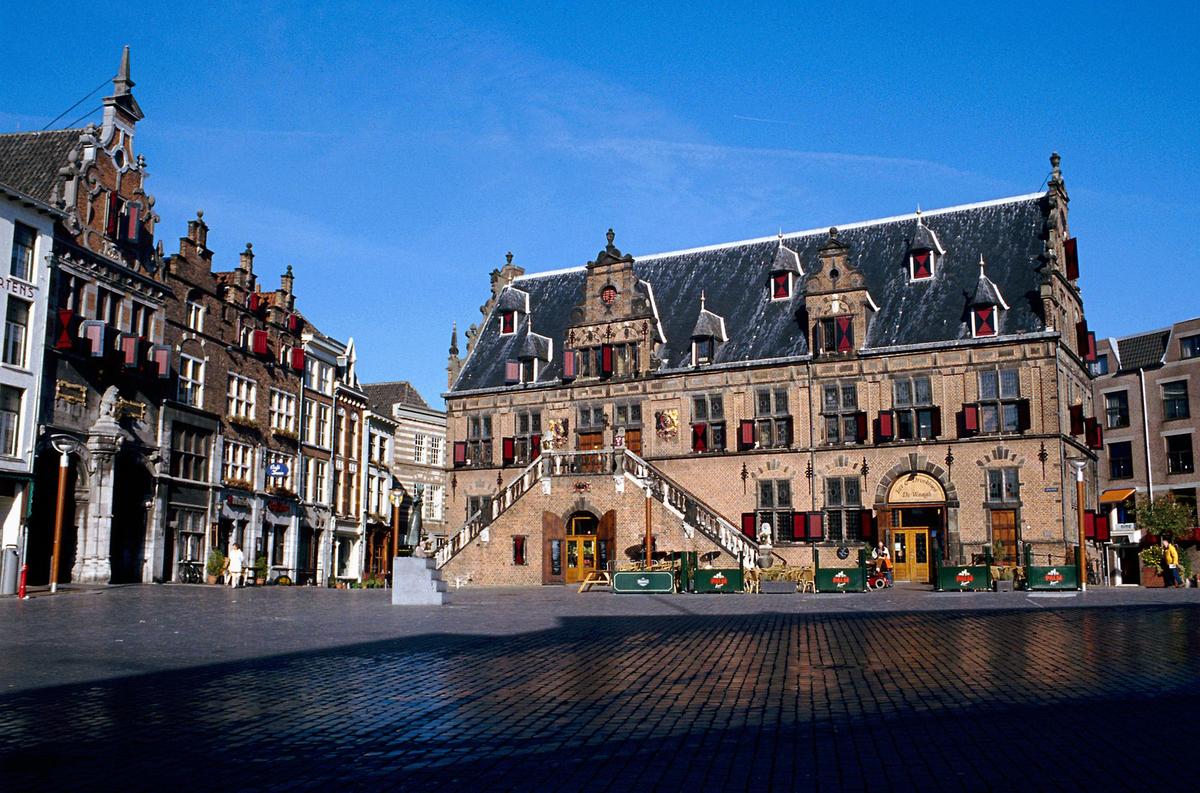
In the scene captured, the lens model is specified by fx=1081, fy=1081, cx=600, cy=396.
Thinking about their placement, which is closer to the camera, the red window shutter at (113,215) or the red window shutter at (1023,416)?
the red window shutter at (113,215)

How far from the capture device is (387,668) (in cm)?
1260

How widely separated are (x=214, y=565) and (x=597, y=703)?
3287cm

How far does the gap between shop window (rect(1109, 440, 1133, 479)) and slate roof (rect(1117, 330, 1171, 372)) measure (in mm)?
3965

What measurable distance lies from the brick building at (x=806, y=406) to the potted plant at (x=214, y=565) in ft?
28.1

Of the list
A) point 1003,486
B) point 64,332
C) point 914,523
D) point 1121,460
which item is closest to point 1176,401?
point 1121,460

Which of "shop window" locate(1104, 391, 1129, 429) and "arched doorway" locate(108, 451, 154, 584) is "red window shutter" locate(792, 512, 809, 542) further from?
"shop window" locate(1104, 391, 1129, 429)

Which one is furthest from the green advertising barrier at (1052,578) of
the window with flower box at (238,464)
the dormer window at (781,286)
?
the window with flower box at (238,464)

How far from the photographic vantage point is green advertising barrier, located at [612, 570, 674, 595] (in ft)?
103

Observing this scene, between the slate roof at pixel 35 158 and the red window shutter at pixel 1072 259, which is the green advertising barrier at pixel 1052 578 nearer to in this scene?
the red window shutter at pixel 1072 259

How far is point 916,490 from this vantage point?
131 ft

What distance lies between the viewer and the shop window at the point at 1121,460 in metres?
55.9

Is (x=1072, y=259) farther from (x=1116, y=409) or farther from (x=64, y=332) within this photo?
(x=64, y=332)

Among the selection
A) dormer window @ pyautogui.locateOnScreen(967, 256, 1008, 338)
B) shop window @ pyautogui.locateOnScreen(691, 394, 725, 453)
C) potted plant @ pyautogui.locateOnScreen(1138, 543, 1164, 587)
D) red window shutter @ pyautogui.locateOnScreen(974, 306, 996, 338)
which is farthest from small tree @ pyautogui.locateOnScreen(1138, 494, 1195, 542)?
shop window @ pyautogui.locateOnScreen(691, 394, 725, 453)

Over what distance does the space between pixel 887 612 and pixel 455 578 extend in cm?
2347
